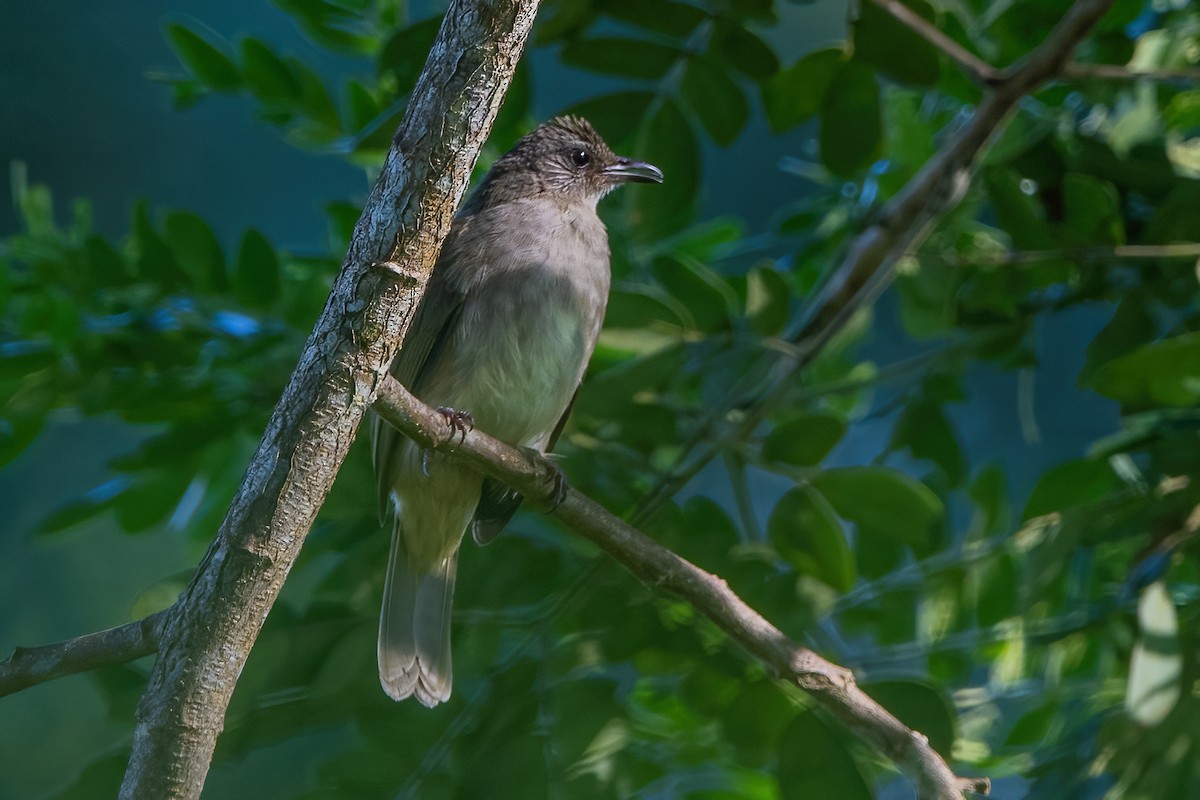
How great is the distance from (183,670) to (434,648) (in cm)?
83

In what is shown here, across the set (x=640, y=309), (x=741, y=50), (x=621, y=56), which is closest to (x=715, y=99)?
(x=741, y=50)

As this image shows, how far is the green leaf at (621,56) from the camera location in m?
→ 2.58

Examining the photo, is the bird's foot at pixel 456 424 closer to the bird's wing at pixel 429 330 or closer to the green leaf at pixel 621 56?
the bird's wing at pixel 429 330

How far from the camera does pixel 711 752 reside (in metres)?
2.70

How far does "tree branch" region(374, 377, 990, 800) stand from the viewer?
1.84m

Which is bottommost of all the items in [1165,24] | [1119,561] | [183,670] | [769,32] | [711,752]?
[711,752]

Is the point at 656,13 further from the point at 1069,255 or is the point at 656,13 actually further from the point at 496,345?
the point at 1069,255

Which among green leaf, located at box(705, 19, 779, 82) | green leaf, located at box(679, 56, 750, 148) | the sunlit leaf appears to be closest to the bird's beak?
green leaf, located at box(679, 56, 750, 148)

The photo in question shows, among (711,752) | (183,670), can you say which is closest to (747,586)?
(711,752)

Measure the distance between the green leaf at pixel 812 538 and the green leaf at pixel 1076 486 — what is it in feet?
1.39

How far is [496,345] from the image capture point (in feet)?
9.22

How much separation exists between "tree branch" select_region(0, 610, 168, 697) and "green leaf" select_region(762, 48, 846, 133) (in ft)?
5.49

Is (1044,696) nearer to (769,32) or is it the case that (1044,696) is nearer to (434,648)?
(434,648)

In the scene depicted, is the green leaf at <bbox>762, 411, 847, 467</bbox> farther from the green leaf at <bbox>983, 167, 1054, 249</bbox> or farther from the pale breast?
the green leaf at <bbox>983, 167, 1054, 249</bbox>
